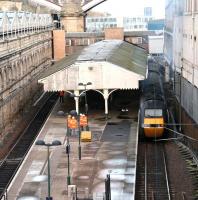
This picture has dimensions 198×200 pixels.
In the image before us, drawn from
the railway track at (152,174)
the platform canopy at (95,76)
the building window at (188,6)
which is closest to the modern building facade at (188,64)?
the building window at (188,6)

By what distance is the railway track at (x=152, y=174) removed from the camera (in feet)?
96.8

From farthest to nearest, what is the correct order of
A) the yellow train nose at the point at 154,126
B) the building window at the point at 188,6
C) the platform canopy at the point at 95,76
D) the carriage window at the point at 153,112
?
1. the platform canopy at the point at 95,76
2. the building window at the point at 188,6
3. the carriage window at the point at 153,112
4. the yellow train nose at the point at 154,126

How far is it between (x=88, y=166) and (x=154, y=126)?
10049mm

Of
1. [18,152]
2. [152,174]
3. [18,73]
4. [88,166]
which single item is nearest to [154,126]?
[152,174]

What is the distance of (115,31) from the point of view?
274 ft

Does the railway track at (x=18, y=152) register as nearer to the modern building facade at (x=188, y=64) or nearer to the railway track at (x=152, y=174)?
the railway track at (x=152, y=174)

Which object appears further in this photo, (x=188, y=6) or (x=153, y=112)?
(x=188, y=6)

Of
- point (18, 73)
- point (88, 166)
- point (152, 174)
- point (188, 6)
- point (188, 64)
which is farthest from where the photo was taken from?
point (18, 73)

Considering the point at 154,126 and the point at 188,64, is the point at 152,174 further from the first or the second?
the point at 188,64

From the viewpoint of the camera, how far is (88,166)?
3231cm

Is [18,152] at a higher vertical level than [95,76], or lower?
lower

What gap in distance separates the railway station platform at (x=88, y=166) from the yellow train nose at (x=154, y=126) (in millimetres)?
1024

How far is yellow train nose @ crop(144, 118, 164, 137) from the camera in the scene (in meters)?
40.9

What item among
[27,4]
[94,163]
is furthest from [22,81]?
[27,4]
